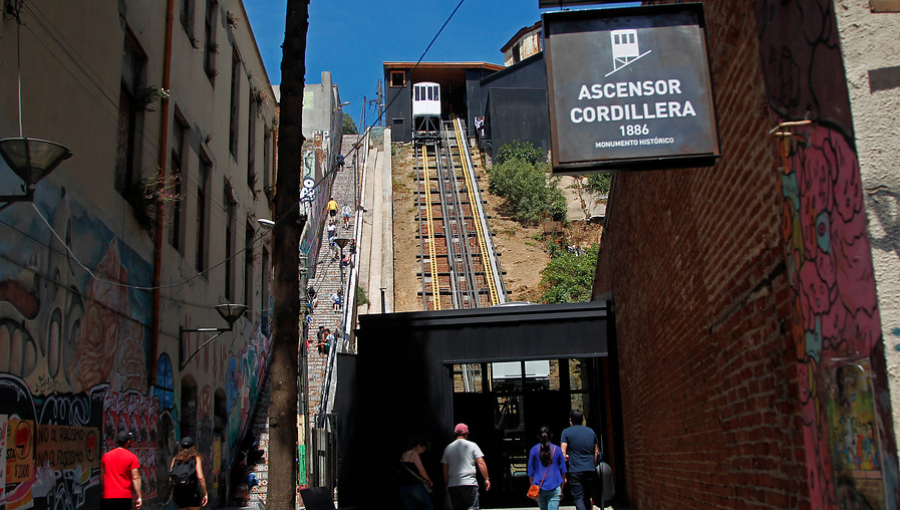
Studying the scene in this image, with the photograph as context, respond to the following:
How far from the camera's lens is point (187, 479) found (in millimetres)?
10211

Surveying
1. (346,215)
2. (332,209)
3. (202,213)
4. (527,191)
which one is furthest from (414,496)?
(527,191)

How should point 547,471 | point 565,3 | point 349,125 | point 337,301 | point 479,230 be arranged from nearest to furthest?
point 565,3 → point 547,471 → point 337,301 → point 479,230 → point 349,125

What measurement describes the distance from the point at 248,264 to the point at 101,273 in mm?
9702

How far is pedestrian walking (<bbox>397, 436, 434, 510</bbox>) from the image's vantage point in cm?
1079

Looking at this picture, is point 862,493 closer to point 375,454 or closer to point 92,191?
point 92,191

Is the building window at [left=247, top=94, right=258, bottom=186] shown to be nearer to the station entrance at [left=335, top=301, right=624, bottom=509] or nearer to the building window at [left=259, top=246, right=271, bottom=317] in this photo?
the building window at [left=259, top=246, right=271, bottom=317]

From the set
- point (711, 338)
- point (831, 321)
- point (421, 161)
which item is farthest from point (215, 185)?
point (421, 161)

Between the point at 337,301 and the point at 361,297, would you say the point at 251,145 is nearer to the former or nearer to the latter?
the point at 337,301

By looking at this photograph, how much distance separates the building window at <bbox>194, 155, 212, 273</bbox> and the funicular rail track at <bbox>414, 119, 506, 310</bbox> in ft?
55.3

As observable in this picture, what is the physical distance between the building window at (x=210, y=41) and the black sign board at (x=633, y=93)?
1227 centimetres

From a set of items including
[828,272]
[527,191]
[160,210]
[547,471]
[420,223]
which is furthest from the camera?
[527,191]

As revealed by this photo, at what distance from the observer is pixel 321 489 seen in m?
9.66

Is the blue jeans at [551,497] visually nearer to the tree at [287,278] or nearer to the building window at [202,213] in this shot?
the tree at [287,278]

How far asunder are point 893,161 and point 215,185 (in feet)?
46.8
